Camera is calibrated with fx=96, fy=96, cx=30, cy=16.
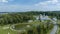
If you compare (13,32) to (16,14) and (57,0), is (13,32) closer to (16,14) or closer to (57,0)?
(16,14)

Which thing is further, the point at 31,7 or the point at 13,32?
the point at 31,7

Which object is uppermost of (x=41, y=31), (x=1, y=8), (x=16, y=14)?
(x=1, y=8)

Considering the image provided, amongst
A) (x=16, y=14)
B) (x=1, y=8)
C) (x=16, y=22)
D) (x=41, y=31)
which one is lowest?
(x=41, y=31)

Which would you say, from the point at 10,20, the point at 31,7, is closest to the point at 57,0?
the point at 31,7

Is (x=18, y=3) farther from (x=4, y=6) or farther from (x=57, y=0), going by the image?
(x=57, y=0)

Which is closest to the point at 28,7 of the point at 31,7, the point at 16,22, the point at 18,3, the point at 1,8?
the point at 31,7

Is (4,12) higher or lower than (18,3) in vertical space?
lower

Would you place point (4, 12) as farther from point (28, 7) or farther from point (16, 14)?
point (28, 7)

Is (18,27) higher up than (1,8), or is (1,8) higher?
(1,8)
